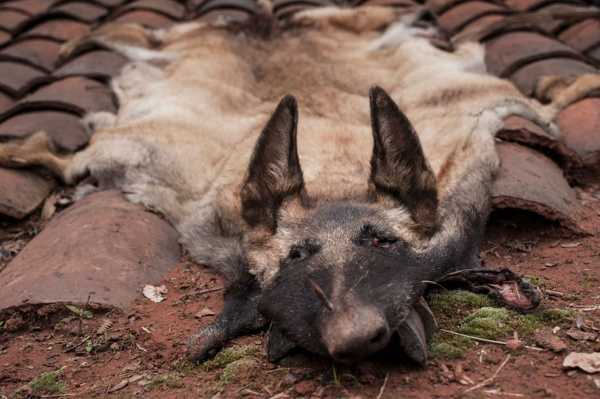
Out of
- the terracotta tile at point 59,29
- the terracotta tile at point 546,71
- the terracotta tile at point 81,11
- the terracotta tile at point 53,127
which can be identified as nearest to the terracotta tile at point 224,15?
the terracotta tile at point 81,11

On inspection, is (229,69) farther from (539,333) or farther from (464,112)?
(539,333)

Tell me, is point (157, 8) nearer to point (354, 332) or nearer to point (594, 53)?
point (594, 53)

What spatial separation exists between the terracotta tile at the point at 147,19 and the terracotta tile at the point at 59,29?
45 centimetres

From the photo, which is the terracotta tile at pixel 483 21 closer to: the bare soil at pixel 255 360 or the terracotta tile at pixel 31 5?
the bare soil at pixel 255 360

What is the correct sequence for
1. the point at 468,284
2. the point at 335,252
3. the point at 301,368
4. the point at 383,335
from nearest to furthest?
the point at 383,335 → the point at 301,368 → the point at 335,252 → the point at 468,284

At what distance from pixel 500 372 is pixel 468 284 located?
2.54ft

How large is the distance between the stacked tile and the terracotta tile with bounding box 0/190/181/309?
2.16m

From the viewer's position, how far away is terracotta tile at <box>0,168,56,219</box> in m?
4.38

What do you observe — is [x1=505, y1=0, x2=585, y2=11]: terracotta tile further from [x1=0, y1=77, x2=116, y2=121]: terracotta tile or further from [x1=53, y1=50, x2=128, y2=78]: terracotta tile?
[x1=0, y1=77, x2=116, y2=121]: terracotta tile

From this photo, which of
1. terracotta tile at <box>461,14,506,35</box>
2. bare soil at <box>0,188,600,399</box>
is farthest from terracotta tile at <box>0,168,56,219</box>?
terracotta tile at <box>461,14,506,35</box>

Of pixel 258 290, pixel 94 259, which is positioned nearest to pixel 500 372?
pixel 258 290

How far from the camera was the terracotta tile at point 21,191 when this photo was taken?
4.38 meters

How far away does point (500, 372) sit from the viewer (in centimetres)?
255

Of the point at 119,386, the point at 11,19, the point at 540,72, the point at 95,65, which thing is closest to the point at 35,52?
the point at 95,65
